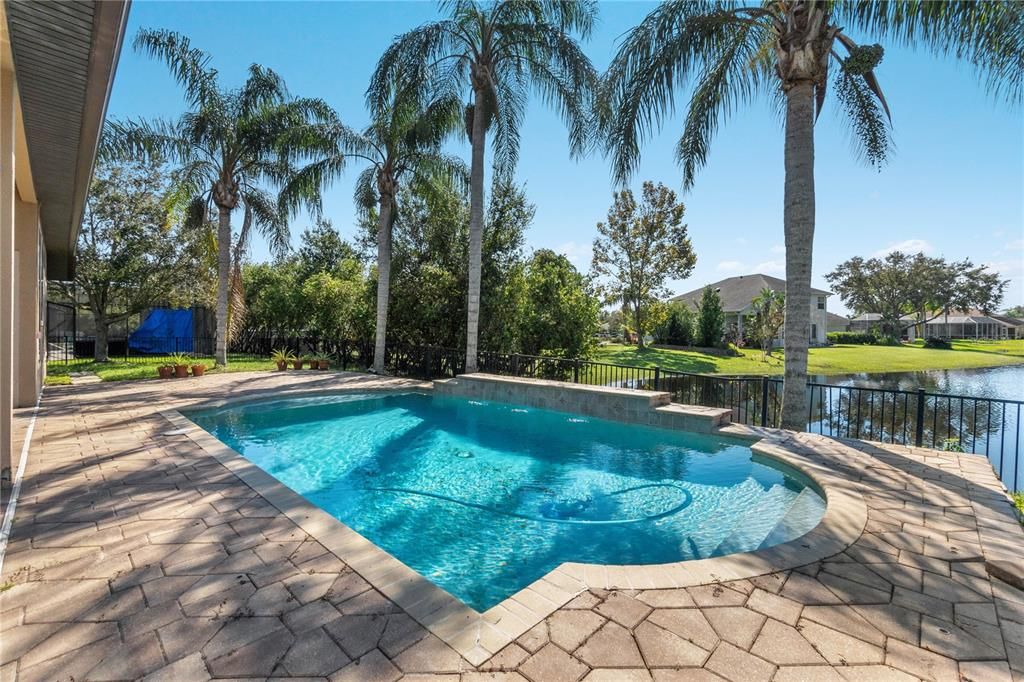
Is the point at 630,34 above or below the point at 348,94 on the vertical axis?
below

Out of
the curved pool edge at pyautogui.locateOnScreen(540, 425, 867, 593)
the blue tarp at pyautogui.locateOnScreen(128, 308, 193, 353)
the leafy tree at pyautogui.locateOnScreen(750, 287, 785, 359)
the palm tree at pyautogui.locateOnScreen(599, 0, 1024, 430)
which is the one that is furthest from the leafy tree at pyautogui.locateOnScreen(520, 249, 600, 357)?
the blue tarp at pyautogui.locateOnScreen(128, 308, 193, 353)

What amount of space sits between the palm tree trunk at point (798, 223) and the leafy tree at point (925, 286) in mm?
54539

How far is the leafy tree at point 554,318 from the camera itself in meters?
14.6

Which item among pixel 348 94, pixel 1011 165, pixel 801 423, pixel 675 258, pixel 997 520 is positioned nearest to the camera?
pixel 997 520

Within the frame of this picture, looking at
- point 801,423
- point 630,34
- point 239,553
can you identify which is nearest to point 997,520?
point 801,423

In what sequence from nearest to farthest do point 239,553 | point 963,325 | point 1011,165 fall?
point 239,553, point 1011,165, point 963,325

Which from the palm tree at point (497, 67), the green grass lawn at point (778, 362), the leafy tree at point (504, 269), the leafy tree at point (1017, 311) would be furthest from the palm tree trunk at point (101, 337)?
the leafy tree at point (1017, 311)

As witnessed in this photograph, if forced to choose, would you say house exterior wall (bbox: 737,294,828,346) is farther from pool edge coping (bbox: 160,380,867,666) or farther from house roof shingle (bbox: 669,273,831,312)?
pool edge coping (bbox: 160,380,867,666)

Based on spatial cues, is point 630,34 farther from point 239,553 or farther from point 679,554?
point 239,553

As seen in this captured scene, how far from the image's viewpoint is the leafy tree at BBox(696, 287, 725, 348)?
95.4 feet

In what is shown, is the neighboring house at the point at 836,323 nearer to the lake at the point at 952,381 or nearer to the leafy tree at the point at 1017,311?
the lake at the point at 952,381

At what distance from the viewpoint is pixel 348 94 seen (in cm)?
1401

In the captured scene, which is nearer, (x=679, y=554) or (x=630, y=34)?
(x=679, y=554)

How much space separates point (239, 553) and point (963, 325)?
87091mm
